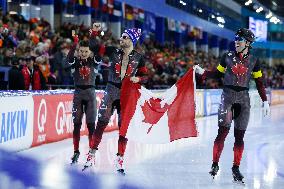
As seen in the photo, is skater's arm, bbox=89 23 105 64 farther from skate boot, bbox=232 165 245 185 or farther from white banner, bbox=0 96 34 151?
skate boot, bbox=232 165 245 185

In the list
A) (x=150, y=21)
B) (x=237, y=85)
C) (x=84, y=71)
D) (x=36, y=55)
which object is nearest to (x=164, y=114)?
(x=84, y=71)

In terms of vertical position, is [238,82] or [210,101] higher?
[238,82]

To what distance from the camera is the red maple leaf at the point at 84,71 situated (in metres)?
8.84

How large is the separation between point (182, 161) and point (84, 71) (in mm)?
2370

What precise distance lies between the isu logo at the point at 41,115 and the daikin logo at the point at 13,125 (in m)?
0.72

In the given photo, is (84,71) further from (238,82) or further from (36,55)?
(36,55)

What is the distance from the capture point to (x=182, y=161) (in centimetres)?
975

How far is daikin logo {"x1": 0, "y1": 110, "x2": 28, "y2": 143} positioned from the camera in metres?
9.52

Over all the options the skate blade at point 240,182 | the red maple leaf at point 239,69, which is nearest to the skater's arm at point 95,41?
the red maple leaf at point 239,69

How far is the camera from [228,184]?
7.46 meters

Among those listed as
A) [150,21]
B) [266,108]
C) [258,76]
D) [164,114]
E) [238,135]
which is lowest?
[238,135]

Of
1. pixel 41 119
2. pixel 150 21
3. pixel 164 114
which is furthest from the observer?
pixel 150 21

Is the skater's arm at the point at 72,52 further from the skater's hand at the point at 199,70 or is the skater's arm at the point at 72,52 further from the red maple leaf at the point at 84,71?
the skater's hand at the point at 199,70

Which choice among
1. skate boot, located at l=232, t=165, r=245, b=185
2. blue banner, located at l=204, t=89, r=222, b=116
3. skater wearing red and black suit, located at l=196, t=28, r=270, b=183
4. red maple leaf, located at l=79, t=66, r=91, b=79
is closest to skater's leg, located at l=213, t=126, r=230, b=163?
skater wearing red and black suit, located at l=196, t=28, r=270, b=183
